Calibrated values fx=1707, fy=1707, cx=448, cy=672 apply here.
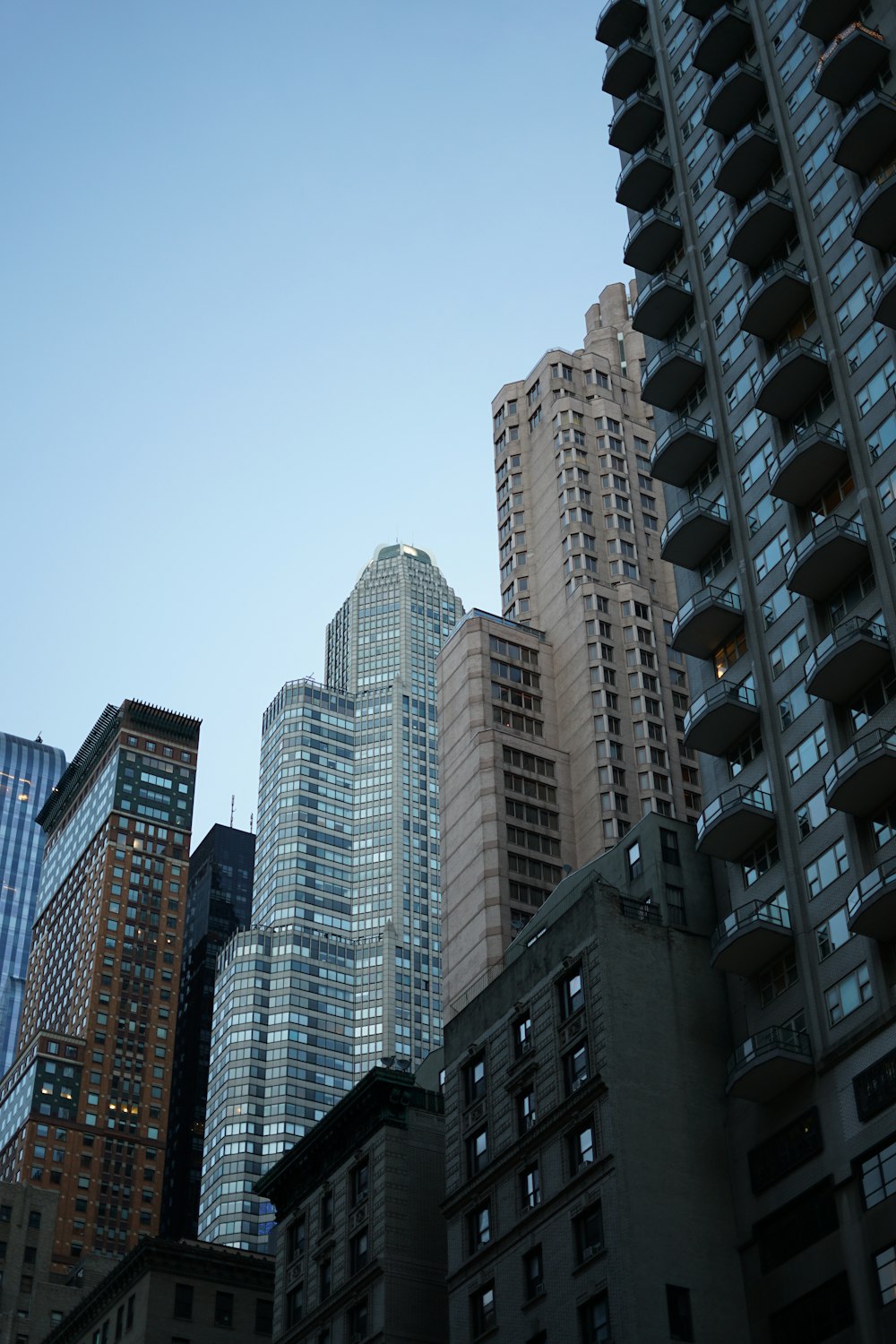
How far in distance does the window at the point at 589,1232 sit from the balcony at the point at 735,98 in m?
57.8

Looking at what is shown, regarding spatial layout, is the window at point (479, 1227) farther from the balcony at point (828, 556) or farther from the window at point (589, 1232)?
the balcony at point (828, 556)

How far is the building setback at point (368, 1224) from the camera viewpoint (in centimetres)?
8175

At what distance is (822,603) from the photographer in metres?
75.2

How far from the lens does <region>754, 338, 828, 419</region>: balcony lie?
258 ft

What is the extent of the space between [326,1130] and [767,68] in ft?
202

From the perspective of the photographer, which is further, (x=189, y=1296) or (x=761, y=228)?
(x=189, y=1296)

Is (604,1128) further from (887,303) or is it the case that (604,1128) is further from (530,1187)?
(887,303)

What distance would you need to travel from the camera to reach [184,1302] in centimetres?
10788

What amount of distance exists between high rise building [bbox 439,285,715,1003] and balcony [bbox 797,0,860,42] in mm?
67079

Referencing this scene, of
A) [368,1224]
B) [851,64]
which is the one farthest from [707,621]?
[368,1224]

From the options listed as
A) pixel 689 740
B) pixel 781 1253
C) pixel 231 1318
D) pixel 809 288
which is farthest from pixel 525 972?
pixel 231 1318

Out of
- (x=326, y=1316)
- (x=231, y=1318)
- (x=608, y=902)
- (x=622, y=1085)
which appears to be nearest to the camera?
(x=622, y=1085)

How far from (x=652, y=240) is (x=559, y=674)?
6779 cm

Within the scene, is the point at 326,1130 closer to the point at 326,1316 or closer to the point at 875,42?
the point at 326,1316
